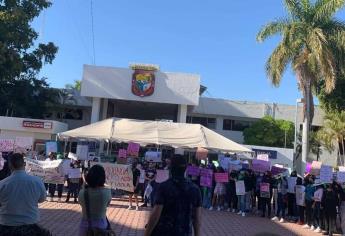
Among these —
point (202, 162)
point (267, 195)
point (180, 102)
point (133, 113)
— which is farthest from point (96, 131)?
point (133, 113)

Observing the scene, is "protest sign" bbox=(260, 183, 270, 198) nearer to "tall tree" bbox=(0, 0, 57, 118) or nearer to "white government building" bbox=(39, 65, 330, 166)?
"white government building" bbox=(39, 65, 330, 166)

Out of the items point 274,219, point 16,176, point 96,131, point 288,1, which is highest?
point 288,1

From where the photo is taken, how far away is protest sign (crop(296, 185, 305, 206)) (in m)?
16.6

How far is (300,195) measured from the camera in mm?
16672

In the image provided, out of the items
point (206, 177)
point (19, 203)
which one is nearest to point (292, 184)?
point (206, 177)

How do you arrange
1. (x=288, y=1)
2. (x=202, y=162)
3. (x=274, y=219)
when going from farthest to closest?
(x=288, y=1)
(x=202, y=162)
(x=274, y=219)

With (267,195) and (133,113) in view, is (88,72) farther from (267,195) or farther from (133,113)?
(267,195)

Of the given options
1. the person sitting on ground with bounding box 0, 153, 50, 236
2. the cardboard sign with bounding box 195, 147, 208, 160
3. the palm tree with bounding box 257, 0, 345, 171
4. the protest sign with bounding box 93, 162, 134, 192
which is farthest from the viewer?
the palm tree with bounding box 257, 0, 345, 171

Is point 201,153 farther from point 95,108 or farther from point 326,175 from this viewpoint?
point 95,108

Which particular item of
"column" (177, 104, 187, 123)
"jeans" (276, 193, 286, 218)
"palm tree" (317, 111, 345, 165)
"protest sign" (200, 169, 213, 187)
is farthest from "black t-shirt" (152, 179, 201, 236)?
"palm tree" (317, 111, 345, 165)

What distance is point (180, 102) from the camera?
33.5 m

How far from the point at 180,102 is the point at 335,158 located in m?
22.1

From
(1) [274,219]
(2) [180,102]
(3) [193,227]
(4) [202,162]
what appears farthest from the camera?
(2) [180,102]

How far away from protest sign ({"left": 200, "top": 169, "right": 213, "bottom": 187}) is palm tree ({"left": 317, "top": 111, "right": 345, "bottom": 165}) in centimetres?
2586
